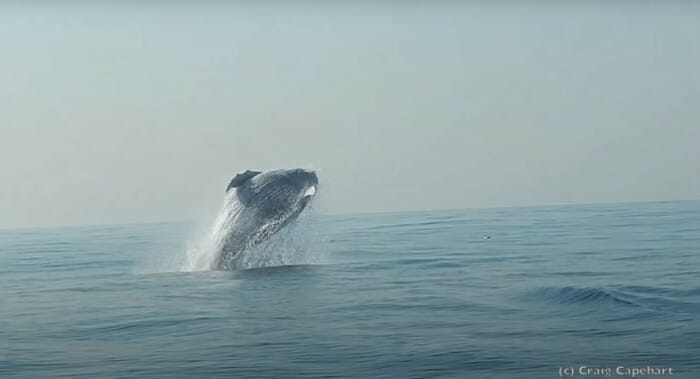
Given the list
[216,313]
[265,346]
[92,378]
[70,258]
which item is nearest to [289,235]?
[216,313]

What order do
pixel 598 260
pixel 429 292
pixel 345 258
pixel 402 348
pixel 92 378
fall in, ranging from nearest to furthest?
pixel 92 378, pixel 402 348, pixel 429 292, pixel 598 260, pixel 345 258

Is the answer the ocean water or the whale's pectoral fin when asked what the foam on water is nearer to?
the ocean water

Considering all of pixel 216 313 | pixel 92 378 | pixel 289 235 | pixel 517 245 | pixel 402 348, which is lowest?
pixel 92 378

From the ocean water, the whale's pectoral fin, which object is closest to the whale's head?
the whale's pectoral fin

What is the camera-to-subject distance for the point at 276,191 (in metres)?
18.8

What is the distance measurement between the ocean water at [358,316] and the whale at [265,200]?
2.99 ft

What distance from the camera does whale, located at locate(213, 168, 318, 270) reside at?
61.5 feet

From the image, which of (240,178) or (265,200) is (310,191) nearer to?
(265,200)

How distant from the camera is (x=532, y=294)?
1573 centimetres

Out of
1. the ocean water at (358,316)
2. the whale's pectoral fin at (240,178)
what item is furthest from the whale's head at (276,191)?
the ocean water at (358,316)

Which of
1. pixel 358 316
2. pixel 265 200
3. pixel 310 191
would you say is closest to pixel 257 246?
pixel 265 200

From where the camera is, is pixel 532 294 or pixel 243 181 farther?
pixel 243 181

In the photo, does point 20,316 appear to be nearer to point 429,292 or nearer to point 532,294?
point 429,292

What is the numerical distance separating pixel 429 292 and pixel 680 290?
4.50 metres
